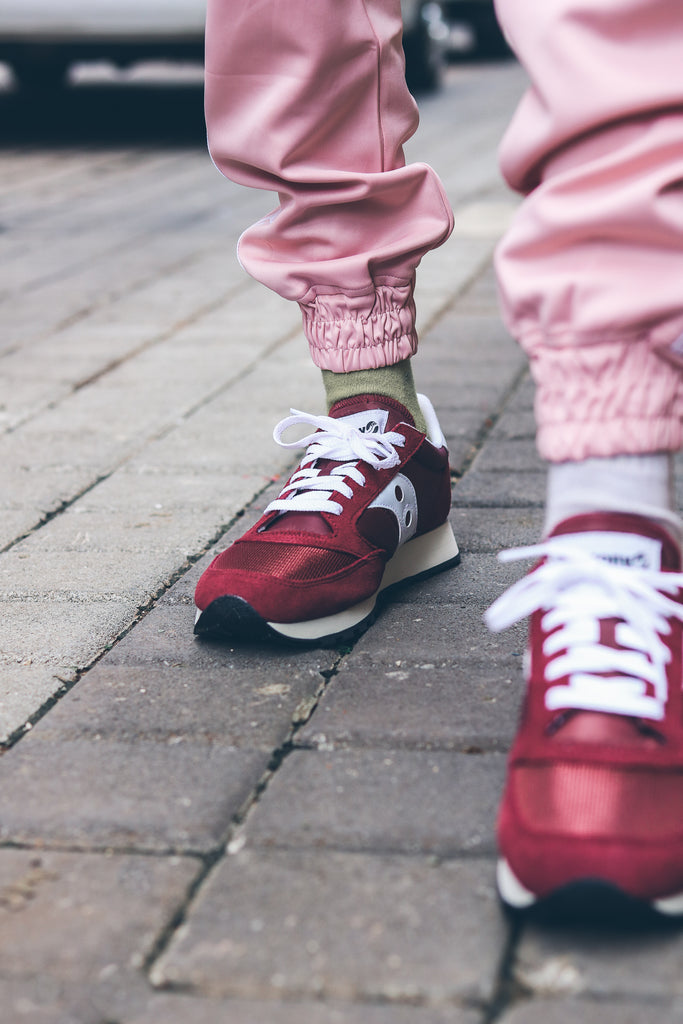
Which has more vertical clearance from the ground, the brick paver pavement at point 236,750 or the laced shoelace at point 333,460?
the laced shoelace at point 333,460

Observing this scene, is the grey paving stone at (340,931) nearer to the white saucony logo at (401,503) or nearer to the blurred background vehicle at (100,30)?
the white saucony logo at (401,503)

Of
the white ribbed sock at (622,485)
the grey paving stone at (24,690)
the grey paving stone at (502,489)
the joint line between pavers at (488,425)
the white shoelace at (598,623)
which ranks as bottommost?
the joint line between pavers at (488,425)

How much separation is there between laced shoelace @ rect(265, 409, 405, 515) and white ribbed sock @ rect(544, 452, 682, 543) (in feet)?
1.34

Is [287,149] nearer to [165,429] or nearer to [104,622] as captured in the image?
[104,622]

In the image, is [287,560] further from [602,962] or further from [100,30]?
[100,30]

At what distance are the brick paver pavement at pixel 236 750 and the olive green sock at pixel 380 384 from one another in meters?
0.23

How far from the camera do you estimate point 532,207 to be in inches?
43.1

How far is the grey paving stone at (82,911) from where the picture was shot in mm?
919

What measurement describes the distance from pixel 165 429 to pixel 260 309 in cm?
95

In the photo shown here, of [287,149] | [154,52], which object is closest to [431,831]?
[287,149]

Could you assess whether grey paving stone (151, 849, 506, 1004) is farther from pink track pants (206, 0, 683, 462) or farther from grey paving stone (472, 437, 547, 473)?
grey paving stone (472, 437, 547, 473)

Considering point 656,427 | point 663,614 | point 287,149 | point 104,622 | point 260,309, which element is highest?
point 287,149

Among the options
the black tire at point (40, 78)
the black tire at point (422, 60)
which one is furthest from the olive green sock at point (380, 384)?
the black tire at point (422, 60)

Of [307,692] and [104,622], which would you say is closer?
[307,692]
